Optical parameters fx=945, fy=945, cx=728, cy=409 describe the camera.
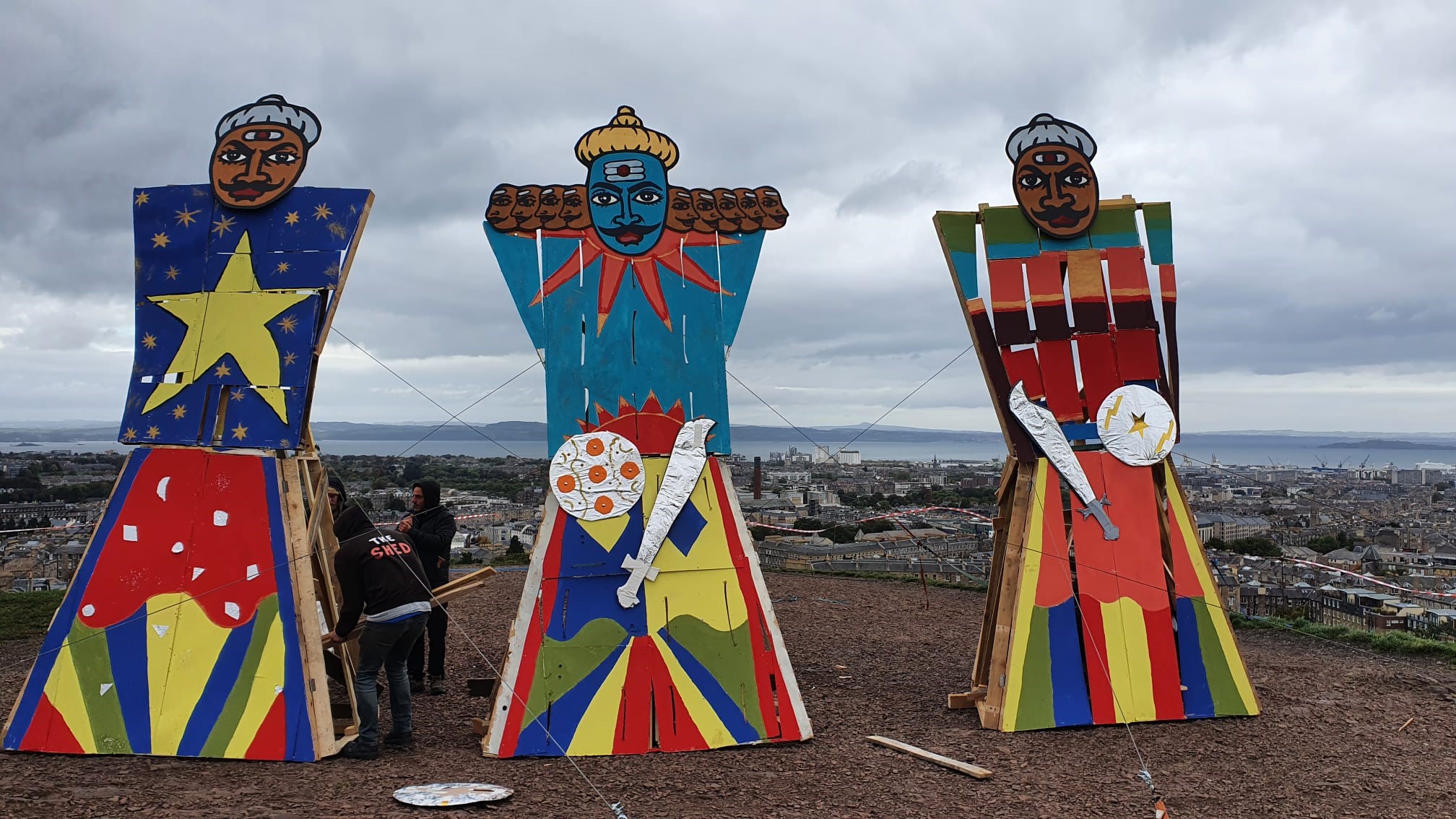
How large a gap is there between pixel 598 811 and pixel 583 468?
2132mm

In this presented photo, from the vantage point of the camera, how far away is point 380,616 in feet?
18.3

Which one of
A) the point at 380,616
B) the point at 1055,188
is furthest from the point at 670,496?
the point at 1055,188

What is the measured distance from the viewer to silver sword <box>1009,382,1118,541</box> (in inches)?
263

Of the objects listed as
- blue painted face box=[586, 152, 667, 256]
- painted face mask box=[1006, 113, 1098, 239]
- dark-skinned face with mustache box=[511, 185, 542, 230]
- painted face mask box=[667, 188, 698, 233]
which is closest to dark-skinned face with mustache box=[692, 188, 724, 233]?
painted face mask box=[667, 188, 698, 233]

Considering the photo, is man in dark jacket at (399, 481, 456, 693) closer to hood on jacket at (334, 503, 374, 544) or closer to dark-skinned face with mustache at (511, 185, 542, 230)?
hood on jacket at (334, 503, 374, 544)

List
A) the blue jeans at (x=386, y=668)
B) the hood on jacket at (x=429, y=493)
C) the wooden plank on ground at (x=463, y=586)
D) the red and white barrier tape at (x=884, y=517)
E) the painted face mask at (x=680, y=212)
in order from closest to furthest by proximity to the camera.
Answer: the blue jeans at (x=386, y=668) < the wooden plank on ground at (x=463, y=586) < the painted face mask at (x=680, y=212) < the hood on jacket at (x=429, y=493) < the red and white barrier tape at (x=884, y=517)

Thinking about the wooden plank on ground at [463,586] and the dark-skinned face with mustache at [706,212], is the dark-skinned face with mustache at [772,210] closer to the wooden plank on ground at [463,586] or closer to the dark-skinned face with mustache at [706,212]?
the dark-skinned face with mustache at [706,212]

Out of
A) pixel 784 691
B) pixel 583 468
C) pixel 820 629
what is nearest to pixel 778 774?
pixel 784 691

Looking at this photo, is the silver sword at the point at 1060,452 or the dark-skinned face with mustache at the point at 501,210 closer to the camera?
the dark-skinned face with mustache at the point at 501,210

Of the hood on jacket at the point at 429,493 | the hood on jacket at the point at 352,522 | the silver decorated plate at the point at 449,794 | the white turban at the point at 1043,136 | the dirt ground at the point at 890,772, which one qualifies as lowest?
the dirt ground at the point at 890,772

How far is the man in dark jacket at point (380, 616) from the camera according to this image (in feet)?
18.2

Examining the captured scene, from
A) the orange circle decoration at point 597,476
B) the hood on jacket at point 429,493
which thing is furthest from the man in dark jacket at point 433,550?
the orange circle decoration at point 597,476

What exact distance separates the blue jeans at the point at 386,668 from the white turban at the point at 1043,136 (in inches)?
206

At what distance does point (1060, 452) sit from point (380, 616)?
15.2ft
